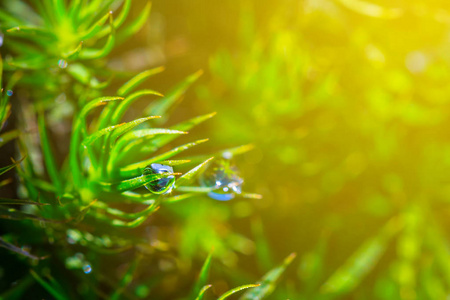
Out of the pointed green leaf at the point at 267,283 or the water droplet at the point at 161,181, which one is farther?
the pointed green leaf at the point at 267,283

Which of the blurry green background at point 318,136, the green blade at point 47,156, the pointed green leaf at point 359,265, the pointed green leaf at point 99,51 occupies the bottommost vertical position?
the pointed green leaf at point 359,265

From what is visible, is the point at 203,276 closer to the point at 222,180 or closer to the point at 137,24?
the point at 222,180

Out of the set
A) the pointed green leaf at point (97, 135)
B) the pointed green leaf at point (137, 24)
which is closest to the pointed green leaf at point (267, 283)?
the pointed green leaf at point (97, 135)

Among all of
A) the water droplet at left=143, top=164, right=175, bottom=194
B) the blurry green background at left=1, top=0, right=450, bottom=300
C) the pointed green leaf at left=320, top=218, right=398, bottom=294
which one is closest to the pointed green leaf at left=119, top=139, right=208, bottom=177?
the water droplet at left=143, top=164, right=175, bottom=194

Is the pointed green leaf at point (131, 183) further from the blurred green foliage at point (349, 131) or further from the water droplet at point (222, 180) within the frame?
the blurred green foliage at point (349, 131)

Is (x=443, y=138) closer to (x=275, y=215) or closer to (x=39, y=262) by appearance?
(x=275, y=215)

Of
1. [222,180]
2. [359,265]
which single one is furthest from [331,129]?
[222,180]

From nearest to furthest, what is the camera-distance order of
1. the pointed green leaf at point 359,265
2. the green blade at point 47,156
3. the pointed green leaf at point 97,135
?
the pointed green leaf at point 97,135, the green blade at point 47,156, the pointed green leaf at point 359,265
